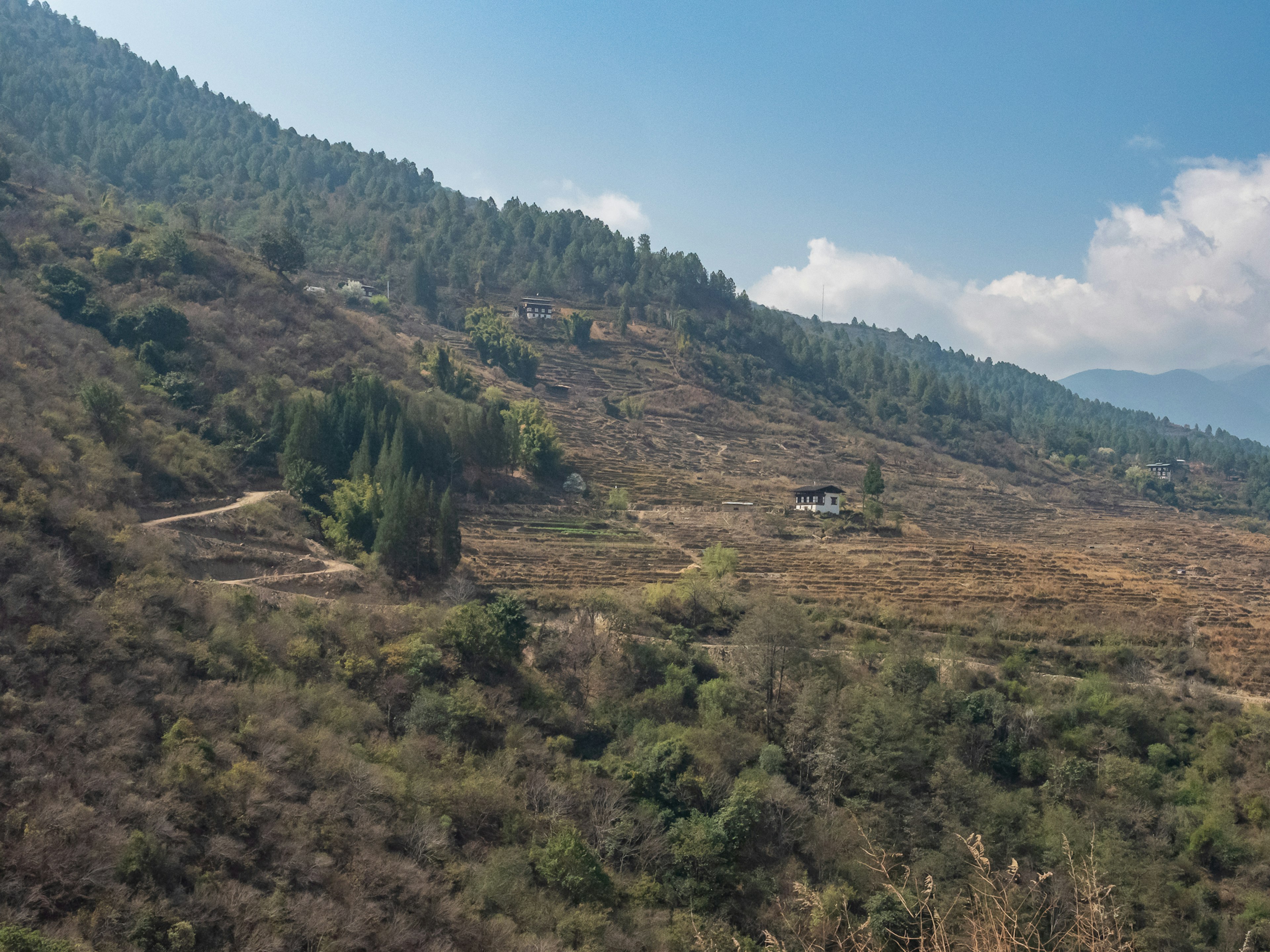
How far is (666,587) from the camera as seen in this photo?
34875 millimetres

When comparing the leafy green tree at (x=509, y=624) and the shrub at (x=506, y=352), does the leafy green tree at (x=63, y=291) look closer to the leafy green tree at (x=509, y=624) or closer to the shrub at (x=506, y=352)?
the leafy green tree at (x=509, y=624)

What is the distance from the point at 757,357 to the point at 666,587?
7492 cm

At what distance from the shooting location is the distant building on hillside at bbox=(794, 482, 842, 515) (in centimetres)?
5503

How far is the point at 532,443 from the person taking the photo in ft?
176

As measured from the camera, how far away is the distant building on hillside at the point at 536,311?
311 ft

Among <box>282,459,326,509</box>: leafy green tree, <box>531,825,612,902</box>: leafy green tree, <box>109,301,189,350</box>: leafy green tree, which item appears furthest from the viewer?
<box>109,301,189,350</box>: leafy green tree

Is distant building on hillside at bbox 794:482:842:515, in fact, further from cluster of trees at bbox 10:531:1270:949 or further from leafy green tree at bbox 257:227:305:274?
leafy green tree at bbox 257:227:305:274

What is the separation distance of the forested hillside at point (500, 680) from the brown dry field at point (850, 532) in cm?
50

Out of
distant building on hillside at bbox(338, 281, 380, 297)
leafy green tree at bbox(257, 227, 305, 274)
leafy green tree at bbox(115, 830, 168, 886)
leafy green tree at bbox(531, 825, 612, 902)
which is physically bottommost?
leafy green tree at bbox(531, 825, 612, 902)

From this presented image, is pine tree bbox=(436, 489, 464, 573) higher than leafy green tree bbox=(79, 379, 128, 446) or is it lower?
lower

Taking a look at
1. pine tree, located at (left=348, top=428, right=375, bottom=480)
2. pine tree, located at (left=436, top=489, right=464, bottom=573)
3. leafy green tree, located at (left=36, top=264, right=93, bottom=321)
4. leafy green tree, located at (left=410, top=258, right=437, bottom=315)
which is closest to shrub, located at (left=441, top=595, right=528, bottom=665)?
pine tree, located at (left=436, top=489, right=464, bottom=573)

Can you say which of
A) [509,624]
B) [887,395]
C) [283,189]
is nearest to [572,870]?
[509,624]

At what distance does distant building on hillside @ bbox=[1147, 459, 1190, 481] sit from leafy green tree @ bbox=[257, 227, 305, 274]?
355ft

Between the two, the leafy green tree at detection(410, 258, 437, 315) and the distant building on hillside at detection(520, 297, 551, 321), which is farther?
the distant building on hillside at detection(520, 297, 551, 321)
